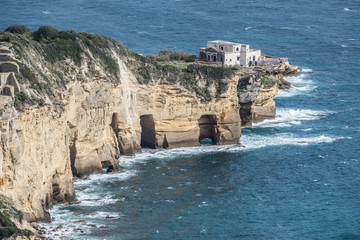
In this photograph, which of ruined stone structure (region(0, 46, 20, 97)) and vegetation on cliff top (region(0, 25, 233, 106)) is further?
vegetation on cliff top (region(0, 25, 233, 106))

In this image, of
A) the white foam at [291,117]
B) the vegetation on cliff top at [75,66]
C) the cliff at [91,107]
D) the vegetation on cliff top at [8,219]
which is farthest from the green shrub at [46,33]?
the vegetation on cliff top at [8,219]

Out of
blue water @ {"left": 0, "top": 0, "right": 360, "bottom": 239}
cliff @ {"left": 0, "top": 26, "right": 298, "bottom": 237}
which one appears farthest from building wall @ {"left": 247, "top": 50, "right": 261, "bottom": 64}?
cliff @ {"left": 0, "top": 26, "right": 298, "bottom": 237}

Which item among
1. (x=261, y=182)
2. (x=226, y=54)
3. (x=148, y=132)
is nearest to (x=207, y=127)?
(x=148, y=132)

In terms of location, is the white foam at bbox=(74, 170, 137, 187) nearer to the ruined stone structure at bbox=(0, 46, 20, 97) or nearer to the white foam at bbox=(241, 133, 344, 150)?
the ruined stone structure at bbox=(0, 46, 20, 97)

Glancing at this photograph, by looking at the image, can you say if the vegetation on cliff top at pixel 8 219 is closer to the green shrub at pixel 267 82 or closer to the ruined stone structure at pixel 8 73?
the ruined stone structure at pixel 8 73

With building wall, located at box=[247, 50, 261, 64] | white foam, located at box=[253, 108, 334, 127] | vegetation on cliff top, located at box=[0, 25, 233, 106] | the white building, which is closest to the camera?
vegetation on cliff top, located at box=[0, 25, 233, 106]

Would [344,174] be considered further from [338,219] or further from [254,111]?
[254,111]
